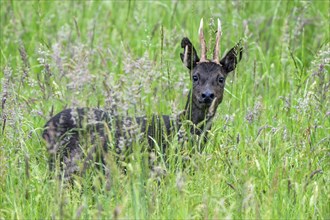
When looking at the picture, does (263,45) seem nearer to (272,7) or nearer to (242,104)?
(272,7)

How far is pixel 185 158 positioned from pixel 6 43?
3714mm

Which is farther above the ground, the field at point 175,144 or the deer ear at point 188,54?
the deer ear at point 188,54

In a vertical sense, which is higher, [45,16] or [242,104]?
[45,16]

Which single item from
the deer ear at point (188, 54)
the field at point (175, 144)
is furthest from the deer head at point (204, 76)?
the field at point (175, 144)

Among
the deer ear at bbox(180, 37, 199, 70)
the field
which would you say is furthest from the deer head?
the field

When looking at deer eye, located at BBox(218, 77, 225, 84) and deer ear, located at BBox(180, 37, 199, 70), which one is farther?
deer eye, located at BBox(218, 77, 225, 84)

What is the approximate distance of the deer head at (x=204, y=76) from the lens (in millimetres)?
7094

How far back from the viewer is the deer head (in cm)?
709

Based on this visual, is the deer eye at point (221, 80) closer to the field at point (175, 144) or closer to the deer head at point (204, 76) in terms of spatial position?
the deer head at point (204, 76)

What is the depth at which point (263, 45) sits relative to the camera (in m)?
9.80

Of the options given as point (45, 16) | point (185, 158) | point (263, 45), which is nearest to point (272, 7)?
point (263, 45)

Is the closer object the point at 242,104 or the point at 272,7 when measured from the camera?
the point at 242,104

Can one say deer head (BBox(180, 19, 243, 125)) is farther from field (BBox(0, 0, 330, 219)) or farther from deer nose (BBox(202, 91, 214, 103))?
field (BBox(0, 0, 330, 219))

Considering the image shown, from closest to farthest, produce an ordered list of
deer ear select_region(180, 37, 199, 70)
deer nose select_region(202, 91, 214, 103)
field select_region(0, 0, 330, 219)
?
field select_region(0, 0, 330, 219)
deer nose select_region(202, 91, 214, 103)
deer ear select_region(180, 37, 199, 70)
